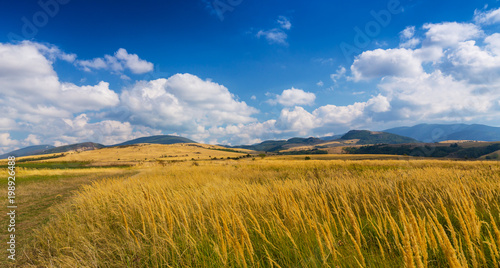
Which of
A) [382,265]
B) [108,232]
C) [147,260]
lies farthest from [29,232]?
[382,265]

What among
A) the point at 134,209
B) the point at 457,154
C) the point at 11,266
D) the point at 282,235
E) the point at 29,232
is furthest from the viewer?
the point at 457,154

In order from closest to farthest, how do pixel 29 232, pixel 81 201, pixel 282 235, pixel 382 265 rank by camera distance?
pixel 382 265 < pixel 282 235 < pixel 29 232 < pixel 81 201

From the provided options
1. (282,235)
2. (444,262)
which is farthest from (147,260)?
(444,262)

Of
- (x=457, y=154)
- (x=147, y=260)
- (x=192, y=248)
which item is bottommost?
(x=457, y=154)

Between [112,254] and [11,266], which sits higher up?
[112,254]

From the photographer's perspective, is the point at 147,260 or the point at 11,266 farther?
the point at 11,266

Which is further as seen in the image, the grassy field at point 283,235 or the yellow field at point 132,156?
the yellow field at point 132,156

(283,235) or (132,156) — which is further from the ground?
(283,235)

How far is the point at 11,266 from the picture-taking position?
4.19 m

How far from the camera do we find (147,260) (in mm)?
3244

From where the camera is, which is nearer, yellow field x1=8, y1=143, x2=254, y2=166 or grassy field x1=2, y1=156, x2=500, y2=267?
grassy field x1=2, y1=156, x2=500, y2=267

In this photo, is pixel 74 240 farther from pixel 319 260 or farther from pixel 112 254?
pixel 319 260

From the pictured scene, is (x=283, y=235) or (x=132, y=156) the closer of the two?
(x=283, y=235)

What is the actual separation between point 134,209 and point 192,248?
286 cm
